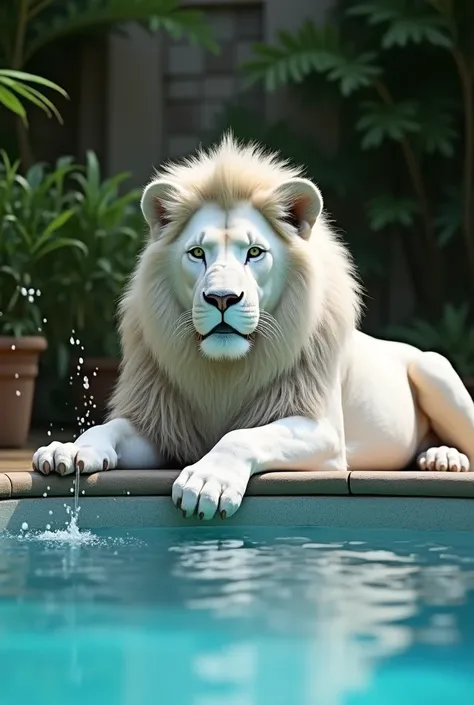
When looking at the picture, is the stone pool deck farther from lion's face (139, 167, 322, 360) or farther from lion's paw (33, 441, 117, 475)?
lion's face (139, 167, 322, 360)

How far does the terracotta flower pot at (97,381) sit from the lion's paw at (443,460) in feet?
9.24

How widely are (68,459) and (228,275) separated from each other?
58 cm

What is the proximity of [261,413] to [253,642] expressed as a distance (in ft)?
4.52

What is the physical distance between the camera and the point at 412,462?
378cm

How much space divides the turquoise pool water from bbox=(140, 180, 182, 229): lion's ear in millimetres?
913

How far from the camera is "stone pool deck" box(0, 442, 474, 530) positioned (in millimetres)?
3023

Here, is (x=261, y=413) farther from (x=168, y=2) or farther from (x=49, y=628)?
(x=168, y=2)

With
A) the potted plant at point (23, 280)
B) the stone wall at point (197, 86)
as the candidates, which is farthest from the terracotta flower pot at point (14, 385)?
the stone wall at point (197, 86)

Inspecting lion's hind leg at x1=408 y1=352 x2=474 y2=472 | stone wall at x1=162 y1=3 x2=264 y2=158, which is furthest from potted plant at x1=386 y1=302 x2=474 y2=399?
lion's hind leg at x1=408 y1=352 x2=474 y2=472

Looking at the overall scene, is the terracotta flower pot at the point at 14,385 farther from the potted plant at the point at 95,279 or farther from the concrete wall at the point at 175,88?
the concrete wall at the point at 175,88

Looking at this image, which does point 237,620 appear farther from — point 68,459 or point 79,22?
point 79,22

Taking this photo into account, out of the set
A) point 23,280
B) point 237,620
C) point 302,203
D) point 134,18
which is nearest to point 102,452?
point 302,203

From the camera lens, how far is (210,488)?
9.39 ft

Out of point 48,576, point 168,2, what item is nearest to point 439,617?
point 48,576
